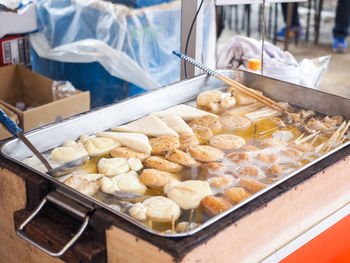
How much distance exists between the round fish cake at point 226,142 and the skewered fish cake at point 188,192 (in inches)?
9.9

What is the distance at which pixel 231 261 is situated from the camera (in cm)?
99

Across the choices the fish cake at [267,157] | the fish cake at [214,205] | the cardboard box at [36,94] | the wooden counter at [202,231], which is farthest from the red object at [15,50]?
the fish cake at [214,205]


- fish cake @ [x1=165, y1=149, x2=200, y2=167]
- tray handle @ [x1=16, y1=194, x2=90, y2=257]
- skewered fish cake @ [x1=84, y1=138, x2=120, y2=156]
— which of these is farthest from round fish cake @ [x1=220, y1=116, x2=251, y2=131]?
tray handle @ [x1=16, y1=194, x2=90, y2=257]

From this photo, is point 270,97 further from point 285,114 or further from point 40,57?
point 40,57

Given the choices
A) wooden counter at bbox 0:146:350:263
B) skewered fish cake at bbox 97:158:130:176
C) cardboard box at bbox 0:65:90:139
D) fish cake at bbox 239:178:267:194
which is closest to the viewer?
wooden counter at bbox 0:146:350:263

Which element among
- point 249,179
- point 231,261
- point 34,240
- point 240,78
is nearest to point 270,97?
point 240,78

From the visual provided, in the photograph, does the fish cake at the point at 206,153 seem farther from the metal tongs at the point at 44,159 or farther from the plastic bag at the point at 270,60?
the plastic bag at the point at 270,60

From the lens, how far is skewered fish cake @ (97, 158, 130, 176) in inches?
48.3

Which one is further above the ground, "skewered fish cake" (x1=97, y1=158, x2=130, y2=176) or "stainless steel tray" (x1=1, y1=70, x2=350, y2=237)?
"stainless steel tray" (x1=1, y1=70, x2=350, y2=237)

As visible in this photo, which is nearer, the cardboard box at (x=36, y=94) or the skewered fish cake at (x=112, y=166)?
the skewered fish cake at (x=112, y=166)

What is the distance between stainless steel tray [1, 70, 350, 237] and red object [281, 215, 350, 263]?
21 centimetres

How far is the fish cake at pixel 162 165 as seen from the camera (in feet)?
4.14

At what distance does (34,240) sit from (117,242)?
0.21m

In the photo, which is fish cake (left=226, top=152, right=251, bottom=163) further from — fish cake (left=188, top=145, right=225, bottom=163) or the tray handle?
the tray handle
